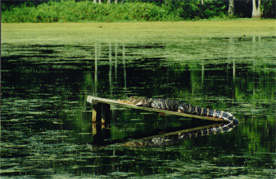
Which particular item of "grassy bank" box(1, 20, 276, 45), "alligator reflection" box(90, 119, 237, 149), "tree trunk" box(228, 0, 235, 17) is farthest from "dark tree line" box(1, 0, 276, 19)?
"alligator reflection" box(90, 119, 237, 149)

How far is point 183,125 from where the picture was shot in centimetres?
1188

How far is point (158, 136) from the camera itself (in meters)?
11.0

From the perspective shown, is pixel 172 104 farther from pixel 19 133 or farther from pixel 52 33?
pixel 52 33

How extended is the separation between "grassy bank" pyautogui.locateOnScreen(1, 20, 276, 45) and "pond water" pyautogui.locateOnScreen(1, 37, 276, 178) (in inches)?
348

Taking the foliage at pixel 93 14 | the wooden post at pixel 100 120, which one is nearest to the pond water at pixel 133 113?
the wooden post at pixel 100 120

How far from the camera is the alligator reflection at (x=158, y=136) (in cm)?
1044

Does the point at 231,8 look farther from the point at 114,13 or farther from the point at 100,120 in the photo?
the point at 100,120

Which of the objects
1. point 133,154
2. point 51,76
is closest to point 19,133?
point 133,154

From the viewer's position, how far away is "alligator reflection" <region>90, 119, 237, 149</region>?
10438 mm

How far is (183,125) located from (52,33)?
31.0 meters

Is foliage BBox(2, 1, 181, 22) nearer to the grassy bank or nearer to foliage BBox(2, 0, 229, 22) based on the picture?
foliage BBox(2, 0, 229, 22)

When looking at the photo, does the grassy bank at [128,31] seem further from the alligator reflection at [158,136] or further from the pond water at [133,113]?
the alligator reflection at [158,136]

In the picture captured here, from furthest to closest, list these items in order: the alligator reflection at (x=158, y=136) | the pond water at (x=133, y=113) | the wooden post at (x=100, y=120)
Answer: the wooden post at (x=100, y=120)
the alligator reflection at (x=158, y=136)
the pond water at (x=133, y=113)

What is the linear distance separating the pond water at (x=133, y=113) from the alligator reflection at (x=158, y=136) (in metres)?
0.09
